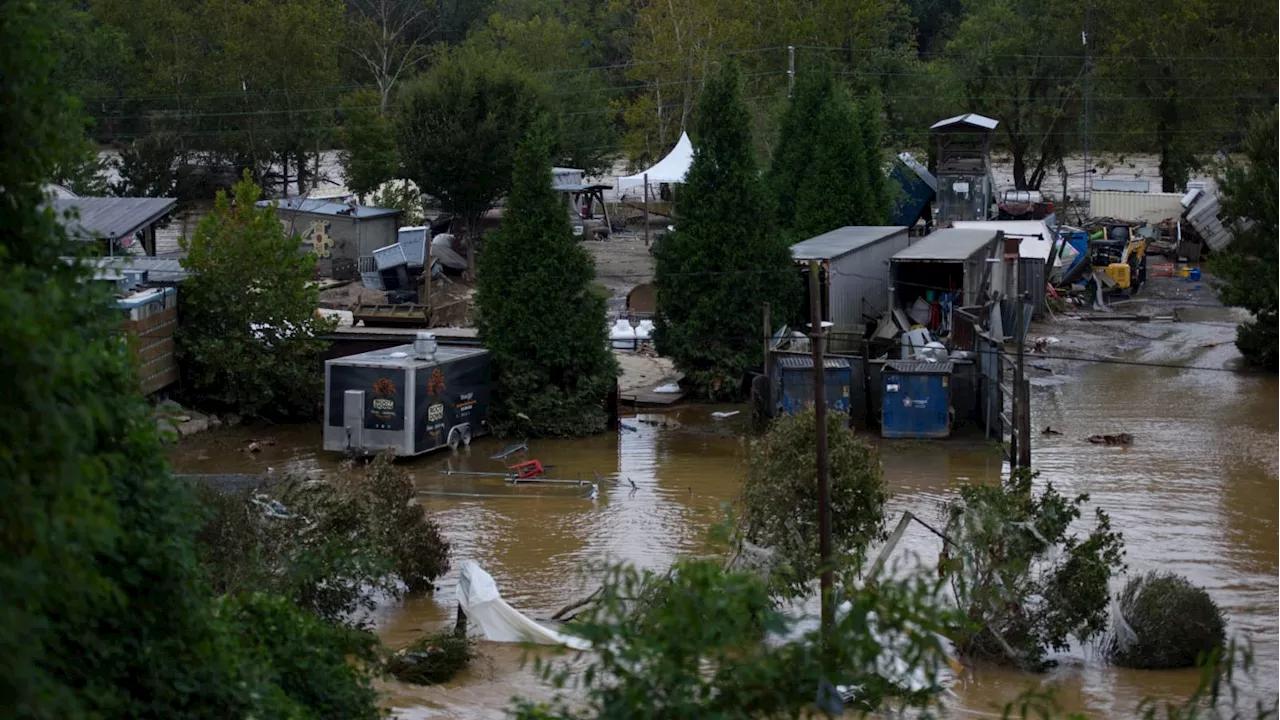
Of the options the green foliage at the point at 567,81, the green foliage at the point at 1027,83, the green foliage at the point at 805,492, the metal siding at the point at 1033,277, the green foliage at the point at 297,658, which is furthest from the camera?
the green foliage at the point at 567,81

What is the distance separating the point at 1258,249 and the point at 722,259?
470 inches

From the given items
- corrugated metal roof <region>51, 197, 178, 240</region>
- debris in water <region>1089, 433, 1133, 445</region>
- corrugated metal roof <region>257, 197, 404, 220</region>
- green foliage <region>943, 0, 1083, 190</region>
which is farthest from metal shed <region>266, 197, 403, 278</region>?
green foliage <region>943, 0, 1083, 190</region>

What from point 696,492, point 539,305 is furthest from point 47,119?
point 539,305

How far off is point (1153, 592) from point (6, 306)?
12.2m

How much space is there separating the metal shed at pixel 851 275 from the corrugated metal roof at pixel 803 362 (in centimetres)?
243

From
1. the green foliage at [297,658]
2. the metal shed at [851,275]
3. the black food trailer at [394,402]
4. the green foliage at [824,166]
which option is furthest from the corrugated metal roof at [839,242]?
the green foliage at [297,658]

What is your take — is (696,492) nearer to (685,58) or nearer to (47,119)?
(47,119)

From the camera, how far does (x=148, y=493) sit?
7.19m

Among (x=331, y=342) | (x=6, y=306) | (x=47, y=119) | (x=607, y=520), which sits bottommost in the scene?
(x=607, y=520)

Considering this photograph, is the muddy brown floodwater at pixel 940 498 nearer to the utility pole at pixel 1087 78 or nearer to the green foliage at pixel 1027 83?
the utility pole at pixel 1087 78

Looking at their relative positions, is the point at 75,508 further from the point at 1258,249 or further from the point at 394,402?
the point at 1258,249

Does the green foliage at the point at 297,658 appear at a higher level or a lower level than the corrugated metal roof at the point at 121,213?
lower

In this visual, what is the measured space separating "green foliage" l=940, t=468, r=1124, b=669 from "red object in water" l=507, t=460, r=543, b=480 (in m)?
8.64

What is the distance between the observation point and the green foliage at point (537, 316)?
24172 millimetres
